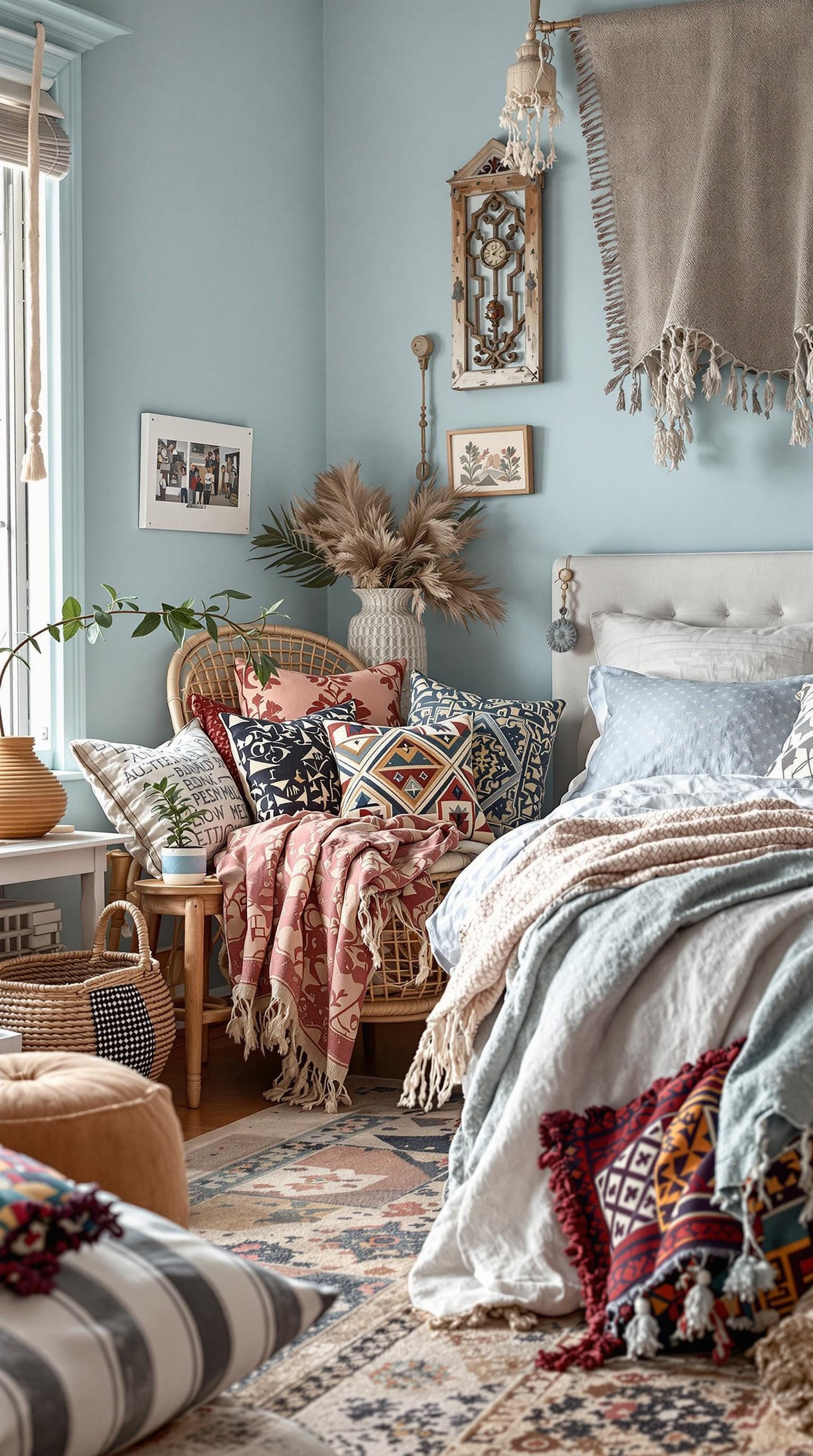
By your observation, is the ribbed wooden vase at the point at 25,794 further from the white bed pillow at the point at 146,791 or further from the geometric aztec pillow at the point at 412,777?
the geometric aztec pillow at the point at 412,777

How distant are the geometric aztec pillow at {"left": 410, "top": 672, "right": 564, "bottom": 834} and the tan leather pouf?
1.90 m

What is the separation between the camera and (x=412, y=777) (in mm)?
3633

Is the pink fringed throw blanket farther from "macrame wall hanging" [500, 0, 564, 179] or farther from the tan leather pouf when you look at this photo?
"macrame wall hanging" [500, 0, 564, 179]

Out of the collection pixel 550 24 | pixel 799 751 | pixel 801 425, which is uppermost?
pixel 550 24

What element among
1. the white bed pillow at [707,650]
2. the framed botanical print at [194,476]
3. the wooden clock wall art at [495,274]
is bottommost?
the white bed pillow at [707,650]

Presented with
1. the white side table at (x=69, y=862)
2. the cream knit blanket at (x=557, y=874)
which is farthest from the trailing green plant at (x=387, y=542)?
the cream knit blanket at (x=557, y=874)

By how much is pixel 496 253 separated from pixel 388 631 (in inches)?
47.3

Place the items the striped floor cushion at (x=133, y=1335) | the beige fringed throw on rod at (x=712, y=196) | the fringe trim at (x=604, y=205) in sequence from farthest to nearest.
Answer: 1. the fringe trim at (x=604, y=205)
2. the beige fringed throw on rod at (x=712, y=196)
3. the striped floor cushion at (x=133, y=1335)

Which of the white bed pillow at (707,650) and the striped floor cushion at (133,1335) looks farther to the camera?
Answer: the white bed pillow at (707,650)

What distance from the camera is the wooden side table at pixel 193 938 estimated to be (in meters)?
3.33

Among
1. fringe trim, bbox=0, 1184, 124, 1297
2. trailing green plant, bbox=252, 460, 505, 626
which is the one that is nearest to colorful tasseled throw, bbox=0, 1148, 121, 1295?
fringe trim, bbox=0, 1184, 124, 1297

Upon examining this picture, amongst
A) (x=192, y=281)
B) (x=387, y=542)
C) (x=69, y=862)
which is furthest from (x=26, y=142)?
(x=69, y=862)

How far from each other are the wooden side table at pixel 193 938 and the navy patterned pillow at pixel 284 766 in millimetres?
317

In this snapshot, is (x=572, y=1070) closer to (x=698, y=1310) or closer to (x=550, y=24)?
(x=698, y=1310)
